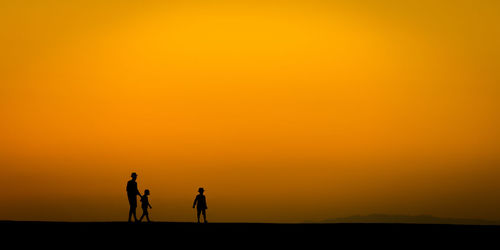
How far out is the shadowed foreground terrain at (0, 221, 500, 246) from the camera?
2858 centimetres

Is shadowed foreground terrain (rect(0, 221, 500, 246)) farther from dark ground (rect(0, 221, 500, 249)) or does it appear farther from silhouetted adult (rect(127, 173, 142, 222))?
silhouetted adult (rect(127, 173, 142, 222))

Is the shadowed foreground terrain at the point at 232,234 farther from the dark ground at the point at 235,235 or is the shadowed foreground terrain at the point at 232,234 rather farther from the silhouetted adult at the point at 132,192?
the silhouetted adult at the point at 132,192

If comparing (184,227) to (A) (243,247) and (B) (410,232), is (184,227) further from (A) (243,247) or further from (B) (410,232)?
(B) (410,232)

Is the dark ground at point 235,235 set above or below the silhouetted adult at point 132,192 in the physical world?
below

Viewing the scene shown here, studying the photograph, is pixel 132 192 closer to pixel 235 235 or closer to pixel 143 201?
pixel 143 201

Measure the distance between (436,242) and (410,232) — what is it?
307cm

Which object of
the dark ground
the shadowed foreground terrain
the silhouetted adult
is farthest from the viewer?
the silhouetted adult

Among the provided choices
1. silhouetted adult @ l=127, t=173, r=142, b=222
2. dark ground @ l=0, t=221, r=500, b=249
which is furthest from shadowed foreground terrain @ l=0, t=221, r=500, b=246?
silhouetted adult @ l=127, t=173, r=142, b=222

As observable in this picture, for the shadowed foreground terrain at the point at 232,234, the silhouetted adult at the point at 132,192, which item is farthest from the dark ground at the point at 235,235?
the silhouetted adult at the point at 132,192

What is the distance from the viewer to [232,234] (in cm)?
3122

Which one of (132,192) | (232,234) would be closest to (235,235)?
(232,234)

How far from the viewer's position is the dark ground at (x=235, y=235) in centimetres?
2827

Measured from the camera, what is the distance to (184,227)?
111ft

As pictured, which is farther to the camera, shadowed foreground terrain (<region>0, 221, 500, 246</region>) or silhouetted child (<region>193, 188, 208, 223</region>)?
silhouetted child (<region>193, 188, 208, 223</region>)
